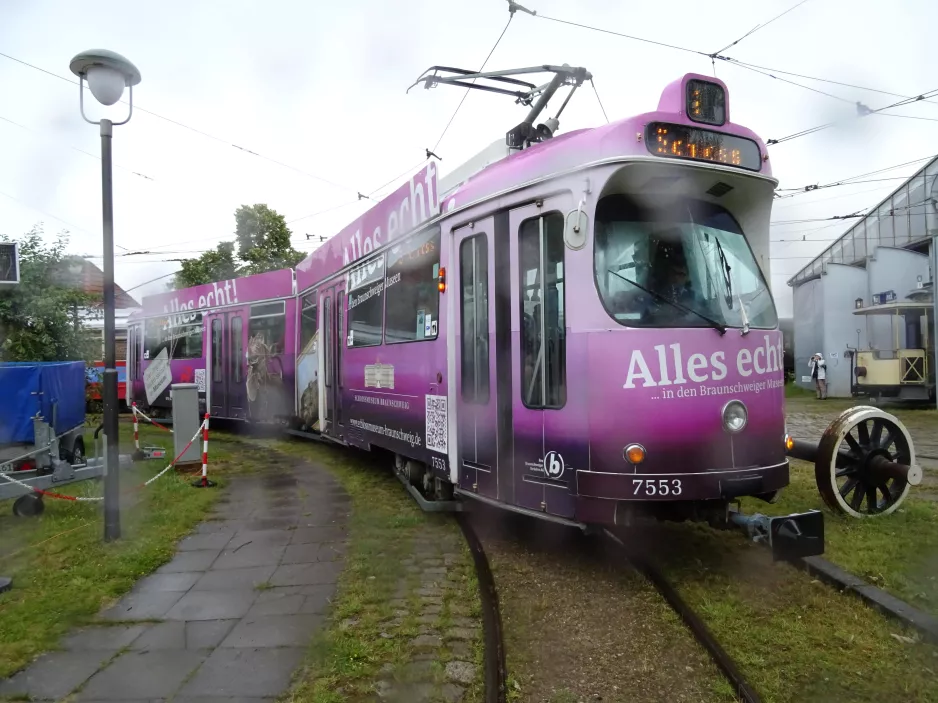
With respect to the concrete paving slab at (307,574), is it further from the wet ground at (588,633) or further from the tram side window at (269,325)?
the tram side window at (269,325)

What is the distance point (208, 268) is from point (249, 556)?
84.1 ft

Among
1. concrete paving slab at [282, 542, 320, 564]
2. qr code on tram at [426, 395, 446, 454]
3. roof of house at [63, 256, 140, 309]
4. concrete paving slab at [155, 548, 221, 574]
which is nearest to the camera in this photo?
concrete paving slab at [155, 548, 221, 574]

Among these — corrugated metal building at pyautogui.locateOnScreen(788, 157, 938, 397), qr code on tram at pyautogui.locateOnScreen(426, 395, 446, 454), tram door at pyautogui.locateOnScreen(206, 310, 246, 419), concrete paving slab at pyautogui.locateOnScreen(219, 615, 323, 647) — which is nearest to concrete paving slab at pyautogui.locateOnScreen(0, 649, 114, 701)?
concrete paving slab at pyautogui.locateOnScreen(219, 615, 323, 647)

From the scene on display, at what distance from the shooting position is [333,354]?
32.1ft

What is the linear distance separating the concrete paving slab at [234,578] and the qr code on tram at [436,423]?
1715 mm

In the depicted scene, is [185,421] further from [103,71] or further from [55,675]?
[55,675]

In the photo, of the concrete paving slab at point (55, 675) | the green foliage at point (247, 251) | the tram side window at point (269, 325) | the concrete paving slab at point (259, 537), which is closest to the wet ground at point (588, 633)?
the concrete paving slab at point (259, 537)

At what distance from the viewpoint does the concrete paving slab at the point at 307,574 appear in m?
4.97

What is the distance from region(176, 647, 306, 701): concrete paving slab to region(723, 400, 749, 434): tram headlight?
298 centimetres

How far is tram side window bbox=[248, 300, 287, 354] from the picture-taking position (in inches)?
496

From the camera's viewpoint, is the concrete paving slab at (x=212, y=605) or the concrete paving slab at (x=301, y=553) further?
the concrete paving slab at (x=301, y=553)

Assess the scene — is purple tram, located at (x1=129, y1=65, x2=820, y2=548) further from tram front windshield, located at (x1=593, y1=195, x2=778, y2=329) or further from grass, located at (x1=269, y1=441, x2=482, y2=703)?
grass, located at (x1=269, y1=441, x2=482, y2=703)

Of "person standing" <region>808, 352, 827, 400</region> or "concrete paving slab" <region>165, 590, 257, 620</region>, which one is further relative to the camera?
"person standing" <region>808, 352, 827, 400</region>

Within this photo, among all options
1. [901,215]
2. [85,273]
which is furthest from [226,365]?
[901,215]
